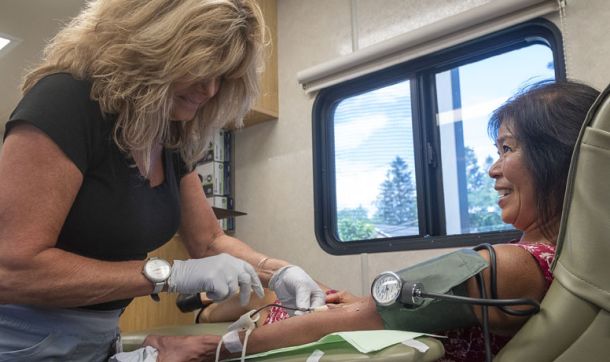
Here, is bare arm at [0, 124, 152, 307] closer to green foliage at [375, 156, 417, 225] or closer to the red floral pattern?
the red floral pattern

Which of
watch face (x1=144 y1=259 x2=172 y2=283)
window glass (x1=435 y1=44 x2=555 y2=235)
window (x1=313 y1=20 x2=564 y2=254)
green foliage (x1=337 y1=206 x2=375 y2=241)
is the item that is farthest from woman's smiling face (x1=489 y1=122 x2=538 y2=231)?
green foliage (x1=337 y1=206 x2=375 y2=241)

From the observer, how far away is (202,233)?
141 cm

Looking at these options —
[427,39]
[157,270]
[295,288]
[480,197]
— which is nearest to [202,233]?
[295,288]

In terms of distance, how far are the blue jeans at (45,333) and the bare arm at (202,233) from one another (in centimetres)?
43

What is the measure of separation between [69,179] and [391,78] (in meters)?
2.19

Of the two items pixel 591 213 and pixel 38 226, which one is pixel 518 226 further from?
pixel 38 226

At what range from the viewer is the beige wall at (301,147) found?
8.77ft

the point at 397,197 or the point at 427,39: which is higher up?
the point at 427,39

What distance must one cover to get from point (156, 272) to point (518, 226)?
2.71 feet

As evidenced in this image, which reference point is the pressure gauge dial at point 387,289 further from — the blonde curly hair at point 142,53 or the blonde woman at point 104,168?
the blonde curly hair at point 142,53

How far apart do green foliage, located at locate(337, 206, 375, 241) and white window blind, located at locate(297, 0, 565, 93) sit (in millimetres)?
762

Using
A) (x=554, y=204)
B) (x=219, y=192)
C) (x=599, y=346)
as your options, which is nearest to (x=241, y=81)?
(x=554, y=204)

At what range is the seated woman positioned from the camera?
2.92ft

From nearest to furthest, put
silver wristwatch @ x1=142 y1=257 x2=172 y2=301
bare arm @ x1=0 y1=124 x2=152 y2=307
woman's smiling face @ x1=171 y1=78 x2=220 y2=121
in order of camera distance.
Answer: bare arm @ x1=0 y1=124 x2=152 y2=307, silver wristwatch @ x1=142 y1=257 x2=172 y2=301, woman's smiling face @ x1=171 y1=78 x2=220 y2=121
